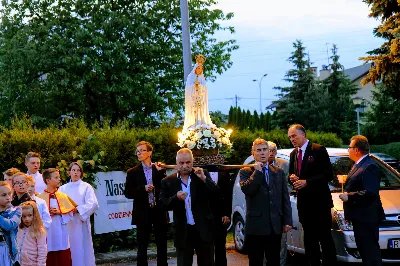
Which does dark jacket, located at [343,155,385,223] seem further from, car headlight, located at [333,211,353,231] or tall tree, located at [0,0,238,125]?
tall tree, located at [0,0,238,125]

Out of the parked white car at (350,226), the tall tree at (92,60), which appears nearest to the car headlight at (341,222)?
the parked white car at (350,226)

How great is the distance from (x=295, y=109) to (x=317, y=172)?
1362 inches

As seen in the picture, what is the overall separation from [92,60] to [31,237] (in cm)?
2066

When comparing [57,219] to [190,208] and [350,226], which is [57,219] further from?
[350,226]

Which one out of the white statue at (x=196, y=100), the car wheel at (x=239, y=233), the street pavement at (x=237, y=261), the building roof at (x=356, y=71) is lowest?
the street pavement at (x=237, y=261)

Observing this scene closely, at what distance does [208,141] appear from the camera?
9.52 metres

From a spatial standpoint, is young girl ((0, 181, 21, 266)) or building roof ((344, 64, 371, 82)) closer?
young girl ((0, 181, 21, 266))

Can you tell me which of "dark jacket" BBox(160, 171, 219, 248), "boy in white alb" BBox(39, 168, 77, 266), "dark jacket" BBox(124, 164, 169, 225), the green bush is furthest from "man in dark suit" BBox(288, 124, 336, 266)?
the green bush

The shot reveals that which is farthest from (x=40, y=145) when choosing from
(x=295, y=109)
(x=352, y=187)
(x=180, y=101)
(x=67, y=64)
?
(x=295, y=109)

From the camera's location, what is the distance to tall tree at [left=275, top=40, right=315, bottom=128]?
42688 mm

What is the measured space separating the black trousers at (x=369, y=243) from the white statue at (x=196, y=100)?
340cm

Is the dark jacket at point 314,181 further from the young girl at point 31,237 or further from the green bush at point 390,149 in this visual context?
the green bush at point 390,149

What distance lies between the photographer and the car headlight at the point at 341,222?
8.95 metres

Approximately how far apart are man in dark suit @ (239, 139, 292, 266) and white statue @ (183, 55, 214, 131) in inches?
109
